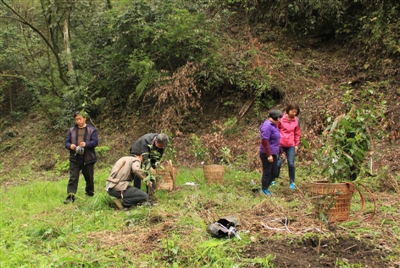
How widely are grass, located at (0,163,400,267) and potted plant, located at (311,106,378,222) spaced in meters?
0.25

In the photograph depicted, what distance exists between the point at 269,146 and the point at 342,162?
2065 mm

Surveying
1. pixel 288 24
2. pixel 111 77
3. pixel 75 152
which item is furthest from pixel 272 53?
pixel 75 152

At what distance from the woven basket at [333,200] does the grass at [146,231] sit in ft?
0.55

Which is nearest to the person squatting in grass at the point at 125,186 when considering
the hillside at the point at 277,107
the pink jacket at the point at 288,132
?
the hillside at the point at 277,107

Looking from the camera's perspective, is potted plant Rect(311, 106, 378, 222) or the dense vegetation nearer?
potted plant Rect(311, 106, 378, 222)

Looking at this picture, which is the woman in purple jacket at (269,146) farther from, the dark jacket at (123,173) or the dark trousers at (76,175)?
the dark trousers at (76,175)

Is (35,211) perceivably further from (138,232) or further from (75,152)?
(138,232)

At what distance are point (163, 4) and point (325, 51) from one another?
573cm

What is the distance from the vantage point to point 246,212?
189 inches

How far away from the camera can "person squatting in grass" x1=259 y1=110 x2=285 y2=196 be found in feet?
20.4

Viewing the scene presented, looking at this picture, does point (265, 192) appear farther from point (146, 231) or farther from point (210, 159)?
point (210, 159)

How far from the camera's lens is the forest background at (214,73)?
9812 mm

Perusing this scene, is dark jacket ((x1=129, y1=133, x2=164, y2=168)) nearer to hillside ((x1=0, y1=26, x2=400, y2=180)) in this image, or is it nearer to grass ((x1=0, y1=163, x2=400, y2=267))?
grass ((x1=0, y1=163, x2=400, y2=267))

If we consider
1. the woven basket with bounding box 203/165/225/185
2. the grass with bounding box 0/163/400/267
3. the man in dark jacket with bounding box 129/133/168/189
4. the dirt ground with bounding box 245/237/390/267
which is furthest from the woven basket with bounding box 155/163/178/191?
the dirt ground with bounding box 245/237/390/267
